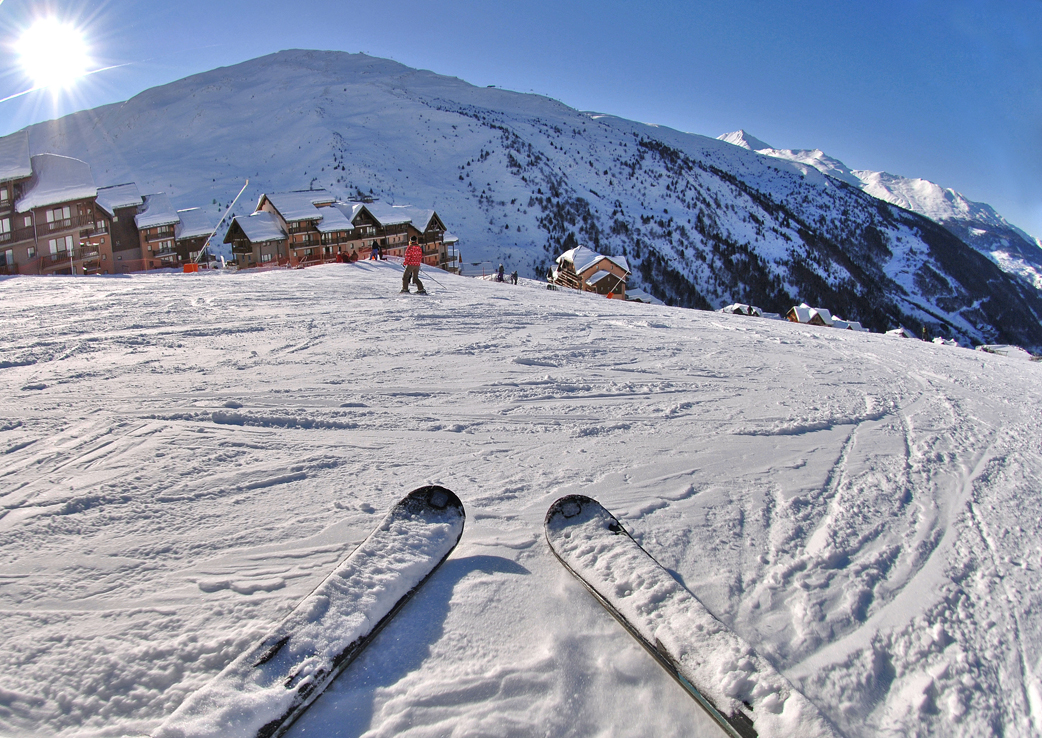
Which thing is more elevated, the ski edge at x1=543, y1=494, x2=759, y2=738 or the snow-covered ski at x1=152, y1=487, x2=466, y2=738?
the snow-covered ski at x1=152, y1=487, x2=466, y2=738

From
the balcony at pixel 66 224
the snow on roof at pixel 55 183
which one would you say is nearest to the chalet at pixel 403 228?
the balcony at pixel 66 224

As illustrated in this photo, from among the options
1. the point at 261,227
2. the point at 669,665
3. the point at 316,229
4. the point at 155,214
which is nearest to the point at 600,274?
the point at 316,229

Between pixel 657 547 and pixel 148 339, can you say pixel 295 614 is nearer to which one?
pixel 657 547

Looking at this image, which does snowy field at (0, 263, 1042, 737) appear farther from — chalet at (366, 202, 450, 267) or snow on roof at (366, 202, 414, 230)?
chalet at (366, 202, 450, 267)

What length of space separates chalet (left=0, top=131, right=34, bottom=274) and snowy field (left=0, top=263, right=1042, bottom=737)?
954 inches

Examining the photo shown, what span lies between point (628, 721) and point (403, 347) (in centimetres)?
576

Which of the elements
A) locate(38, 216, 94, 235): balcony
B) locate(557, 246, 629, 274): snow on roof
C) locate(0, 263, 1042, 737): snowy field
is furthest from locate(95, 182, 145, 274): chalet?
locate(0, 263, 1042, 737): snowy field

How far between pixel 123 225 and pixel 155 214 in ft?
6.46

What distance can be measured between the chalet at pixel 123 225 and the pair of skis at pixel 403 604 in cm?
3820

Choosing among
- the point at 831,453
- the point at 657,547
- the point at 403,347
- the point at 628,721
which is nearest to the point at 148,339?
the point at 403,347

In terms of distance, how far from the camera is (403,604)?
2473 mm

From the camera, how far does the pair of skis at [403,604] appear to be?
1.86 metres

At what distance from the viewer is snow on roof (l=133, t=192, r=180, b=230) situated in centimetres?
3469

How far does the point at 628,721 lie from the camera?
2016 mm
